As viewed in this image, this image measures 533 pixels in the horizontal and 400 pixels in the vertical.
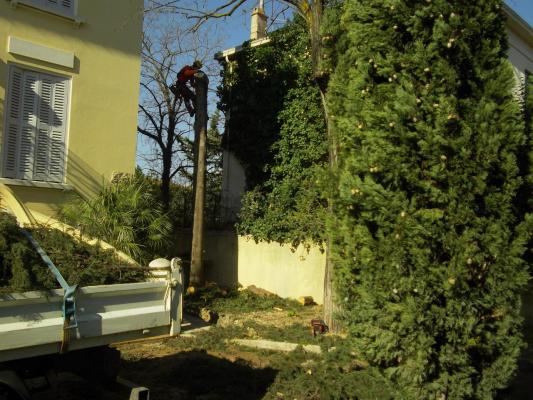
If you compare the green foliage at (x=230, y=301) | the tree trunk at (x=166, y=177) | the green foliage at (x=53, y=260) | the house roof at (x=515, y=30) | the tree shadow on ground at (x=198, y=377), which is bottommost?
the tree shadow on ground at (x=198, y=377)

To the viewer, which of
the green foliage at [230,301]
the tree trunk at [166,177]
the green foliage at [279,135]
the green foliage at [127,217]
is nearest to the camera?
the green foliage at [127,217]

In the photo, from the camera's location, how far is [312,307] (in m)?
10.7

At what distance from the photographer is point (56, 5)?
902cm

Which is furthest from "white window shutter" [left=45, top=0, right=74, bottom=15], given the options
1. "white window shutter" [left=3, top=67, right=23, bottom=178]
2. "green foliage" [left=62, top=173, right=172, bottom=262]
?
"green foliage" [left=62, top=173, right=172, bottom=262]

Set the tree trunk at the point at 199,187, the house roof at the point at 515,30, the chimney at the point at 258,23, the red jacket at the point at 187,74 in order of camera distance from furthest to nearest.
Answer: the chimney at the point at 258,23
the house roof at the point at 515,30
the red jacket at the point at 187,74
the tree trunk at the point at 199,187

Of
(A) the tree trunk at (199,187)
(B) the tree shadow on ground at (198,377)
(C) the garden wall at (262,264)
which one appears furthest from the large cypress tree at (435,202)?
(A) the tree trunk at (199,187)

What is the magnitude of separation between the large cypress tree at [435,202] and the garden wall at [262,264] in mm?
6306

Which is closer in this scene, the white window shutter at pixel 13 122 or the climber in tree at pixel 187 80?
the white window shutter at pixel 13 122

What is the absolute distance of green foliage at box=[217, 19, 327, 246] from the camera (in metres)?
11.6

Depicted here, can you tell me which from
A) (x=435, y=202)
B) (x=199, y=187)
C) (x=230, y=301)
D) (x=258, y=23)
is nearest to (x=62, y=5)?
(x=199, y=187)

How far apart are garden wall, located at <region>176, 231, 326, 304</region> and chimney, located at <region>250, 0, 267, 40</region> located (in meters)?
6.02

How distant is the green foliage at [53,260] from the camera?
3.59 m

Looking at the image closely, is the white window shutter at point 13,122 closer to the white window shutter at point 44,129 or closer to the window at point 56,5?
the white window shutter at point 44,129

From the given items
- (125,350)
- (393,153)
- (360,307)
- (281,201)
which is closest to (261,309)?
(281,201)
